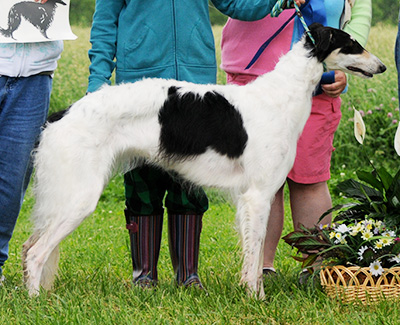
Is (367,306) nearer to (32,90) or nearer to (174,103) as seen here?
(174,103)

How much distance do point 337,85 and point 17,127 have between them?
83.8 inches

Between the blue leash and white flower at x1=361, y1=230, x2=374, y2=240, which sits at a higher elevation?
the blue leash

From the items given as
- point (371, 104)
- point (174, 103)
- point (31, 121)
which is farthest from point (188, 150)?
point (371, 104)

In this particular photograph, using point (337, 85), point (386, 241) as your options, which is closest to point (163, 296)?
point (386, 241)

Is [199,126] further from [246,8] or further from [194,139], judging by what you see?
[246,8]

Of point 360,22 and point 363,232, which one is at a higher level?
point 360,22

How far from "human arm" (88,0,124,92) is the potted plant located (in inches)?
63.2

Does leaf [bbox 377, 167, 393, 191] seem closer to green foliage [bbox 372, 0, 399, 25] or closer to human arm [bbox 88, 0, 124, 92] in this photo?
human arm [bbox 88, 0, 124, 92]

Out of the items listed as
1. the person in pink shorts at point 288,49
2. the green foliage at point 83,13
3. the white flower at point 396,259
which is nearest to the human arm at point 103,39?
the person in pink shorts at point 288,49

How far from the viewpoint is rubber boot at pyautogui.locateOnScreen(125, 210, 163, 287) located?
14.6 ft

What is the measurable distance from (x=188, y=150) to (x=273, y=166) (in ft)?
1.74

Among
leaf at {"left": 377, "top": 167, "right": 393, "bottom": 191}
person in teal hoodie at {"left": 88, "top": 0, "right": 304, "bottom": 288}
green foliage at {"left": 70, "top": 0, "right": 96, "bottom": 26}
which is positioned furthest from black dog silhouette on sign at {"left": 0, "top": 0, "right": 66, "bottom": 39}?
green foliage at {"left": 70, "top": 0, "right": 96, "bottom": 26}

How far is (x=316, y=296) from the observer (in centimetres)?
397

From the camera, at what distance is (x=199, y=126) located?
4020 mm
